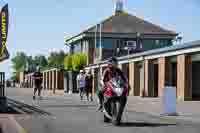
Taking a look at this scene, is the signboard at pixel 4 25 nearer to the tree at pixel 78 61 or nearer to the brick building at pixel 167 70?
the brick building at pixel 167 70

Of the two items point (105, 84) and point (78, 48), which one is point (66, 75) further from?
point (105, 84)

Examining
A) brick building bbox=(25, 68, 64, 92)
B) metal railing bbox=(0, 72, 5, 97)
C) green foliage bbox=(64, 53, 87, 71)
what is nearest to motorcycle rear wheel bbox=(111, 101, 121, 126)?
metal railing bbox=(0, 72, 5, 97)

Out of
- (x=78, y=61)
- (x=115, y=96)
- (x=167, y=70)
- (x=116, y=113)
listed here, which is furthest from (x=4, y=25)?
(x=78, y=61)

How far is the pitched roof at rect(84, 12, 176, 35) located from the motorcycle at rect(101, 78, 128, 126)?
7437 centimetres

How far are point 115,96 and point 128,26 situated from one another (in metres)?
80.1

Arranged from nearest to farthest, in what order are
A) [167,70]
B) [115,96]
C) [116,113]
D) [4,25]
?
[116,113] → [115,96] → [4,25] → [167,70]

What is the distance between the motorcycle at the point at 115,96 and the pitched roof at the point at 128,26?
2928 inches

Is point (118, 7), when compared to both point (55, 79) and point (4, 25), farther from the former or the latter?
point (4, 25)

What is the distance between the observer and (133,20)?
96.9 metres

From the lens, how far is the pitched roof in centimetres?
9044

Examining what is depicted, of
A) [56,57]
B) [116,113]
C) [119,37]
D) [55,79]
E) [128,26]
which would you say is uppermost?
[128,26]

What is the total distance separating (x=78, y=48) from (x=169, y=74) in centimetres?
5570

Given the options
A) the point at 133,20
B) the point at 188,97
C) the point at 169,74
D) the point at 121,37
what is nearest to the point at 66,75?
the point at 169,74

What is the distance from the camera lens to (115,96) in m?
13.6
